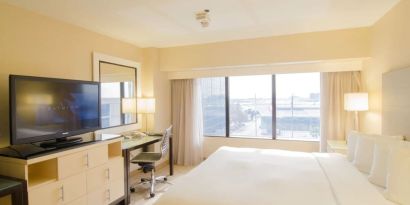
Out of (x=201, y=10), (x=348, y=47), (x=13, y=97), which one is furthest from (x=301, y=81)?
(x=13, y=97)

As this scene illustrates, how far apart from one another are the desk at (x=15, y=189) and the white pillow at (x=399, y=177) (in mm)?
2842

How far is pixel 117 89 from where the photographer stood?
12.3 feet

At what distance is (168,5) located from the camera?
8.40ft

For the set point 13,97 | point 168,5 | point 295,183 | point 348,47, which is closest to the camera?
point 295,183

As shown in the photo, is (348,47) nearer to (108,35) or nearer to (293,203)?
(293,203)

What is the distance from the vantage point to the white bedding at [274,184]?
1.56 metres

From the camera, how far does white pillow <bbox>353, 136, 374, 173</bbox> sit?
7.15 ft

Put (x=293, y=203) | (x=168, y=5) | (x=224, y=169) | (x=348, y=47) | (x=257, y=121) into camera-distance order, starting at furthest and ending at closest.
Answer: (x=257, y=121), (x=348, y=47), (x=168, y=5), (x=224, y=169), (x=293, y=203)

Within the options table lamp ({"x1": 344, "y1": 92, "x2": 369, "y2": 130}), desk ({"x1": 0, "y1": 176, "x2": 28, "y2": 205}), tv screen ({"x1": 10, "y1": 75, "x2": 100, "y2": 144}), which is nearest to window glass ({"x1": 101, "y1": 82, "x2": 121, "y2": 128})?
tv screen ({"x1": 10, "y1": 75, "x2": 100, "y2": 144})

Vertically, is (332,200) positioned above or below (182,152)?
above

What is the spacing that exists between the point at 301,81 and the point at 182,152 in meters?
2.82

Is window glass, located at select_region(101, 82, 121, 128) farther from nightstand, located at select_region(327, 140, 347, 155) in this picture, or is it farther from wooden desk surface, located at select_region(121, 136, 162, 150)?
nightstand, located at select_region(327, 140, 347, 155)

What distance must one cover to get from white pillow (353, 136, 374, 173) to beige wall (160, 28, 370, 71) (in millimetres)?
1716

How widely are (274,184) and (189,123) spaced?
9.90 feet
